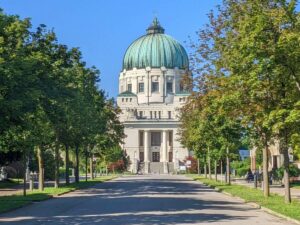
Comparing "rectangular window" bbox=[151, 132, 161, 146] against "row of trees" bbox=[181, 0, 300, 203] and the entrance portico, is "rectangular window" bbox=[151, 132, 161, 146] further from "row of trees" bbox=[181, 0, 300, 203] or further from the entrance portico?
"row of trees" bbox=[181, 0, 300, 203]

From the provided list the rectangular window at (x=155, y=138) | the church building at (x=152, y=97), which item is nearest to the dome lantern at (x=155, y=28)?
the church building at (x=152, y=97)

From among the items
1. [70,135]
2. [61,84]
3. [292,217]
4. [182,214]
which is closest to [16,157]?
[70,135]

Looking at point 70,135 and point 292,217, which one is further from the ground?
point 70,135

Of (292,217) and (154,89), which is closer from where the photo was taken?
(292,217)

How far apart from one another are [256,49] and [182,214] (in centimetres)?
648

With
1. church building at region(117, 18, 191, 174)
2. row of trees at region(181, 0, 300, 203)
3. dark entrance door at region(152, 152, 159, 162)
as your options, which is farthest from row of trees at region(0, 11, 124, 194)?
dark entrance door at region(152, 152, 159, 162)

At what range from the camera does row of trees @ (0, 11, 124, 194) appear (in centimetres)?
2273

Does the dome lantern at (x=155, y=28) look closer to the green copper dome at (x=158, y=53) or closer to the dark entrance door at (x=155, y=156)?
the green copper dome at (x=158, y=53)

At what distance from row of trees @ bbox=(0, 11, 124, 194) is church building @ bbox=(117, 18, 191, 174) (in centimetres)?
9319

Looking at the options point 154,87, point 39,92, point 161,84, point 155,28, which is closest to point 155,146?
point 154,87

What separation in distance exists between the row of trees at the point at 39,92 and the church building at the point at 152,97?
9319 centimetres

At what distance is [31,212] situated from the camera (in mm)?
23562

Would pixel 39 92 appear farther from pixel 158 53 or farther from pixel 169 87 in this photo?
pixel 169 87

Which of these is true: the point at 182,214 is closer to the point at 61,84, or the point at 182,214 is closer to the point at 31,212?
the point at 31,212
